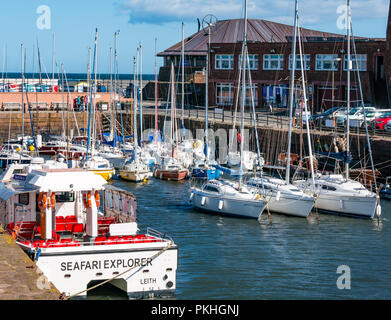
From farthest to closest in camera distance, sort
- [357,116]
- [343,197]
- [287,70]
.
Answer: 1. [287,70]
2. [357,116]
3. [343,197]

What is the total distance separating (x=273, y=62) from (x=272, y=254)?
40346mm

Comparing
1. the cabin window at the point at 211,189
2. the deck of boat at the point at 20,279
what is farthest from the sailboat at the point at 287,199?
the deck of boat at the point at 20,279

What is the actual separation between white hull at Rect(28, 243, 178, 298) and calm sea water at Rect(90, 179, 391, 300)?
0.85 m

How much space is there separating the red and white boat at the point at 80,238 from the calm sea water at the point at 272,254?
3.65 feet

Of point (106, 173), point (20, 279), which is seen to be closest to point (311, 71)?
point (106, 173)

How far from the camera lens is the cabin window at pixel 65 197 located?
67.7 feet

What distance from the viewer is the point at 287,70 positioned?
62406 mm

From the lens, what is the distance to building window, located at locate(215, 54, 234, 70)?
66312mm

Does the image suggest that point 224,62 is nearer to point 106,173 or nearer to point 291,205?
point 106,173

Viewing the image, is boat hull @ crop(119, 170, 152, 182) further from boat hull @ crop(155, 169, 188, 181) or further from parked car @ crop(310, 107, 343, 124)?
parked car @ crop(310, 107, 343, 124)

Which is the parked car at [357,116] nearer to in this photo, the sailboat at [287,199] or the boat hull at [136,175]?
the boat hull at [136,175]

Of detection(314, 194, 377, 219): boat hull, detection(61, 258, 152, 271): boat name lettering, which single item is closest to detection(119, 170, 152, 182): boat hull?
detection(314, 194, 377, 219): boat hull

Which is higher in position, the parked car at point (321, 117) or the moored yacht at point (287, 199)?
the parked car at point (321, 117)

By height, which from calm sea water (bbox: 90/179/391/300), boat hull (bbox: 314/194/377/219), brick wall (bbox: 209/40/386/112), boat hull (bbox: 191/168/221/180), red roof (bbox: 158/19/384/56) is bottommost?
calm sea water (bbox: 90/179/391/300)
